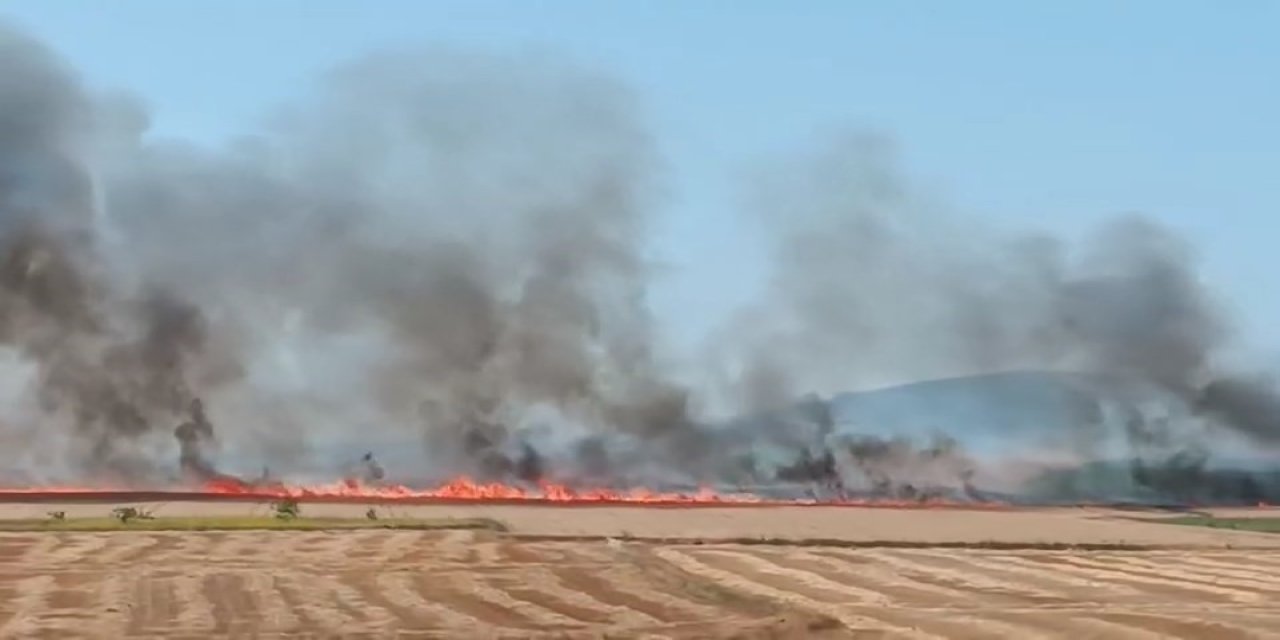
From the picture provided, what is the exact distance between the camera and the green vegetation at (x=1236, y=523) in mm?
45875

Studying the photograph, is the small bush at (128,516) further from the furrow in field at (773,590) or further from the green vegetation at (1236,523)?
the green vegetation at (1236,523)

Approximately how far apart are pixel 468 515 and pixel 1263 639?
97.2 ft

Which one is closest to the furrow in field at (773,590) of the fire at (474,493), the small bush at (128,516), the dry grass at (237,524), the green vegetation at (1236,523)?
the dry grass at (237,524)

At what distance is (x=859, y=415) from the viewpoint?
286 feet

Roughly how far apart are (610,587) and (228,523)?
17768 millimetres

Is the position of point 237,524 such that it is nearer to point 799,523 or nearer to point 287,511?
point 287,511

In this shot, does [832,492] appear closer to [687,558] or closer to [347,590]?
[687,558]

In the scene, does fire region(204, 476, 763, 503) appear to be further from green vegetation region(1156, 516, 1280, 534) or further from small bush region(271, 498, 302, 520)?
green vegetation region(1156, 516, 1280, 534)

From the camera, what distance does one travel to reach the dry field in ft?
63.8

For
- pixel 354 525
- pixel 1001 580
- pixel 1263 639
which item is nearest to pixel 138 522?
pixel 354 525

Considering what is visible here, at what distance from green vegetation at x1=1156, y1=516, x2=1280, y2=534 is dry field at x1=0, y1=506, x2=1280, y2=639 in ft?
27.5

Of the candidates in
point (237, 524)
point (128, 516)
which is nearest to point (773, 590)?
point (237, 524)

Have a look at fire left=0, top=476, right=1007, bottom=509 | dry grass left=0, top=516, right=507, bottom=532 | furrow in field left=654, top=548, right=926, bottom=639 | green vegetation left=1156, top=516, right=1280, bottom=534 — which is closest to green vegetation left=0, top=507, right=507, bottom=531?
dry grass left=0, top=516, right=507, bottom=532

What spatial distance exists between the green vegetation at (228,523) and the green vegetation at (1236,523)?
71.5 ft
